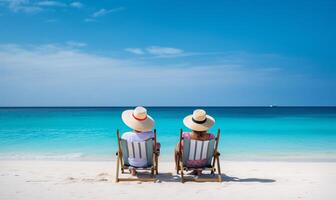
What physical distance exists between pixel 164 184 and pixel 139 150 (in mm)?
630

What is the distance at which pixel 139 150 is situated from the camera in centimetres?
559

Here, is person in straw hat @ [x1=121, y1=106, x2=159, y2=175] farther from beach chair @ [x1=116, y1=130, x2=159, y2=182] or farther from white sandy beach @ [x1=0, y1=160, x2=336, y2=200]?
white sandy beach @ [x1=0, y1=160, x2=336, y2=200]

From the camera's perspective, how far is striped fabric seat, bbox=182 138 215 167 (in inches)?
219

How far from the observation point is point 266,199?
4.50m

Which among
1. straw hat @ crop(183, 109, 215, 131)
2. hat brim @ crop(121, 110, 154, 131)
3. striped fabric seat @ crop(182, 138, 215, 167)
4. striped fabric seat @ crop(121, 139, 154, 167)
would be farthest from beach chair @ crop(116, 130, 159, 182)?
straw hat @ crop(183, 109, 215, 131)

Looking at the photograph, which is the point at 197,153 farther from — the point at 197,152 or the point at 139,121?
the point at 139,121

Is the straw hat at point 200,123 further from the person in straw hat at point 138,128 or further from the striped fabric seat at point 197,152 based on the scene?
the person in straw hat at point 138,128

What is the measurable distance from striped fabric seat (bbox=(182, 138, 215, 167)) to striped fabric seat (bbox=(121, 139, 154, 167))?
0.51 metres

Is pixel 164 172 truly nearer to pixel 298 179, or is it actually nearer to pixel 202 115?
pixel 202 115

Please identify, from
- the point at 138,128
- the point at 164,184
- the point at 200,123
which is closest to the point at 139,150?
the point at 138,128

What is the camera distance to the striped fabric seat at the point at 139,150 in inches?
219

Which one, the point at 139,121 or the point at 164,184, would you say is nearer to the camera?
the point at 164,184

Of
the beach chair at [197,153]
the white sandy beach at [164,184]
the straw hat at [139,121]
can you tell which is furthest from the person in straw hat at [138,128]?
the beach chair at [197,153]

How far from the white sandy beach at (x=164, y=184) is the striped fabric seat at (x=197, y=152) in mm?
361
